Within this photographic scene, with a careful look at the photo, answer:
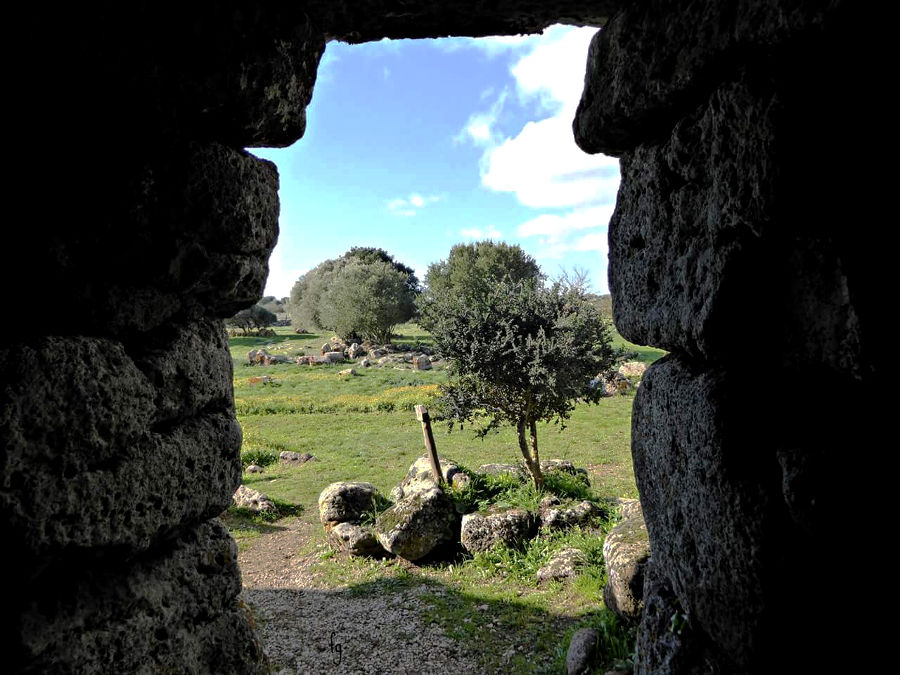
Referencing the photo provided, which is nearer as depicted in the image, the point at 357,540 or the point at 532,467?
the point at 357,540

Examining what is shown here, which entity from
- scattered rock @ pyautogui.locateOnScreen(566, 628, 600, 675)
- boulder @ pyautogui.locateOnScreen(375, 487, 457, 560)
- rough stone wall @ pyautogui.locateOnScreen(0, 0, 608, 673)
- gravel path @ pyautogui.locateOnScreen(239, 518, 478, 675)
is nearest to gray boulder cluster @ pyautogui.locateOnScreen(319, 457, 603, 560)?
boulder @ pyautogui.locateOnScreen(375, 487, 457, 560)

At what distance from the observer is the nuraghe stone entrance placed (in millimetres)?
1871

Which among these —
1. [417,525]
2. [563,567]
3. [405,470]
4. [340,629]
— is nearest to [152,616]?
[340,629]

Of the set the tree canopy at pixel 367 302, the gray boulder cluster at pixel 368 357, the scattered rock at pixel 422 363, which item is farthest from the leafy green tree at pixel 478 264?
the scattered rock at pixel 422 363

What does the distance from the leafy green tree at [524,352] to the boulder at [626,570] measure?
4.36 m

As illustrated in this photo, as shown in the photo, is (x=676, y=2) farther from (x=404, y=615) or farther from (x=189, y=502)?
(x=404, y=615)

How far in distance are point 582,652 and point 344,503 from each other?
6.19m

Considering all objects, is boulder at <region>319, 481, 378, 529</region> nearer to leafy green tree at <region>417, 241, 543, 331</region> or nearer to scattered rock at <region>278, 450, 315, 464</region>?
scattered rock at <region>278, 450, 315, 464</region>

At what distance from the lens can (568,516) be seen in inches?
392

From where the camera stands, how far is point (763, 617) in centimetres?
203

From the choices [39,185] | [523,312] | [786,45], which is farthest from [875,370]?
[523,312]

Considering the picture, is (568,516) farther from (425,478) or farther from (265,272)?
(265,272)

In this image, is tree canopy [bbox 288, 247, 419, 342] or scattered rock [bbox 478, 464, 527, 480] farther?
tree canopy [bbox 288, 247, 419, 342]

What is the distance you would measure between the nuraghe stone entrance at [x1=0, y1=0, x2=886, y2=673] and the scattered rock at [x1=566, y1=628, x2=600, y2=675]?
12.2 feet
